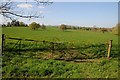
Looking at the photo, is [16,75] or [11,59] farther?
[11,59]

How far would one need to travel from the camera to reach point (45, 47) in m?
19.1

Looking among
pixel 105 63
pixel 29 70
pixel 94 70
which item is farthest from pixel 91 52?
pixel 29 70

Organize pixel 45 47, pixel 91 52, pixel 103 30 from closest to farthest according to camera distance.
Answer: pixel 91 52 < pixel 45 47 < pixel 103 30

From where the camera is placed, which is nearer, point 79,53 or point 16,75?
point 16,75

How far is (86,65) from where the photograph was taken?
44.6 ft

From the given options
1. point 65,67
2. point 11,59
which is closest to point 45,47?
point 11,59

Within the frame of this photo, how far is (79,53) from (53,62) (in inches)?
135

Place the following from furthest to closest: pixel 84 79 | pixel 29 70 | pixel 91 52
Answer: pixel 91 52 < pixel 29 70 < pixel 84 79

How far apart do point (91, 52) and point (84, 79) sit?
6.66m

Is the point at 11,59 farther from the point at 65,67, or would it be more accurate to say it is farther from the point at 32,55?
the point at 65,67

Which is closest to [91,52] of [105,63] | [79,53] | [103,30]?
[79,53]

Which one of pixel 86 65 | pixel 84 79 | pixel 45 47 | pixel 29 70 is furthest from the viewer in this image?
pixel 45 47

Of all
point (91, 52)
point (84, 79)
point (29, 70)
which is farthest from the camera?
point (91, 52)

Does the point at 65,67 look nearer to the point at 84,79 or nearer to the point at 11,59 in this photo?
the point at 84,79
